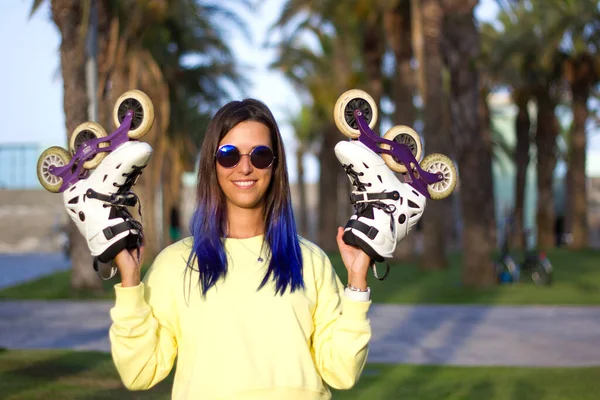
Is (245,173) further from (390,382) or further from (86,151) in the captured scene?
(390,382)

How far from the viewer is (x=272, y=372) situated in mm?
2850

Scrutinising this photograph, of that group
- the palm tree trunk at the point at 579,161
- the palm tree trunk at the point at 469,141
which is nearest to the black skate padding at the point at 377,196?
the palm tree trunk at the point at 469,141

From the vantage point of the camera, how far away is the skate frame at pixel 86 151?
3080mm

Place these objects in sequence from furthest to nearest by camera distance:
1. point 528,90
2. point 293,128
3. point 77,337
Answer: point 293,128 → point 528,90 → point 77,337

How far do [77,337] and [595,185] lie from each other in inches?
1845

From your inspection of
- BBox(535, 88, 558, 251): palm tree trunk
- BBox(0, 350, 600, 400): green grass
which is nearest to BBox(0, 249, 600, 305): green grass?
BBox(0, 350, 600, 400): green grass

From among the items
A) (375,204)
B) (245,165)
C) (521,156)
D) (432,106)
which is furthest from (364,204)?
(521,156)

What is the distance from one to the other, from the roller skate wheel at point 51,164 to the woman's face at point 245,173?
20.5 inches

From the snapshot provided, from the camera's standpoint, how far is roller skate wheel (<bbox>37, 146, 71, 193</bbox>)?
10.4 ft

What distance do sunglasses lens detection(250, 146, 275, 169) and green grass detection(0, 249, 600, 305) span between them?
12.6 m

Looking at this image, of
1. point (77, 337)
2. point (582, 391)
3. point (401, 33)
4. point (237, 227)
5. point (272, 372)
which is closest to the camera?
point (272, 372)

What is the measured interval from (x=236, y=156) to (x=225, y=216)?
0.20 meters

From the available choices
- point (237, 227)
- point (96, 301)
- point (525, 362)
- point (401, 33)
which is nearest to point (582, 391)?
point (525, 362)

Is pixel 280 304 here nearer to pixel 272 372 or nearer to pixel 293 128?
pixel 272 372
